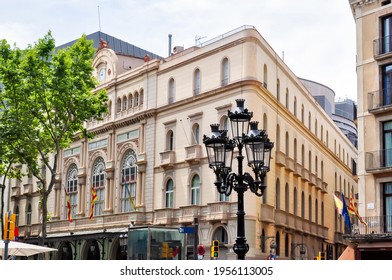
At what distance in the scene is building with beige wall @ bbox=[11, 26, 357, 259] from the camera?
38438mm

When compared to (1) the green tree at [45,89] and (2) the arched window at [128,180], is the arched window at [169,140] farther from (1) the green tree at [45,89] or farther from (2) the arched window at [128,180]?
(1) the green tree at [45,89]

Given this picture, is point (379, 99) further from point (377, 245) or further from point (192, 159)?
point (192, 159)

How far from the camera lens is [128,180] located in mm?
44969

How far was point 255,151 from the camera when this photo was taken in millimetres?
15969

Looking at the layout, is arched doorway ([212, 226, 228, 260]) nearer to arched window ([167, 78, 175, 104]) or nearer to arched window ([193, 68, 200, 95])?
arched window ([193, 68, 200, 95])

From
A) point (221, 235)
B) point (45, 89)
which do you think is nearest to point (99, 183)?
point (45, 89)

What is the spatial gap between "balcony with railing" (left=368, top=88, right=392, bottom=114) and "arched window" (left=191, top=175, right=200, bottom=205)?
12.7 metres

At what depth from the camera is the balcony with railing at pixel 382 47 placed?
30297 mm

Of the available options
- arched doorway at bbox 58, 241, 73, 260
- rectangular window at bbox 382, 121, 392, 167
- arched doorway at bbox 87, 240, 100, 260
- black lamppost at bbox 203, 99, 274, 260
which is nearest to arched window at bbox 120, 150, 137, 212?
arched doorway at bbox 87, 240, 100, 260

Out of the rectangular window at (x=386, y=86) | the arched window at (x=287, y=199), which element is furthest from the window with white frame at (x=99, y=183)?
the rectangular window at (x=386, y=86)

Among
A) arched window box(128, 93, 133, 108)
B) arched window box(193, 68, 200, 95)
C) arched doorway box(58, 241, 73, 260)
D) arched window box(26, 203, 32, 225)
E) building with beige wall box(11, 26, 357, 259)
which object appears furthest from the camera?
arched window box(26, 203, 32, 225)

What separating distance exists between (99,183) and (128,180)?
11.8 ft

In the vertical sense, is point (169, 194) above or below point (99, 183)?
below
